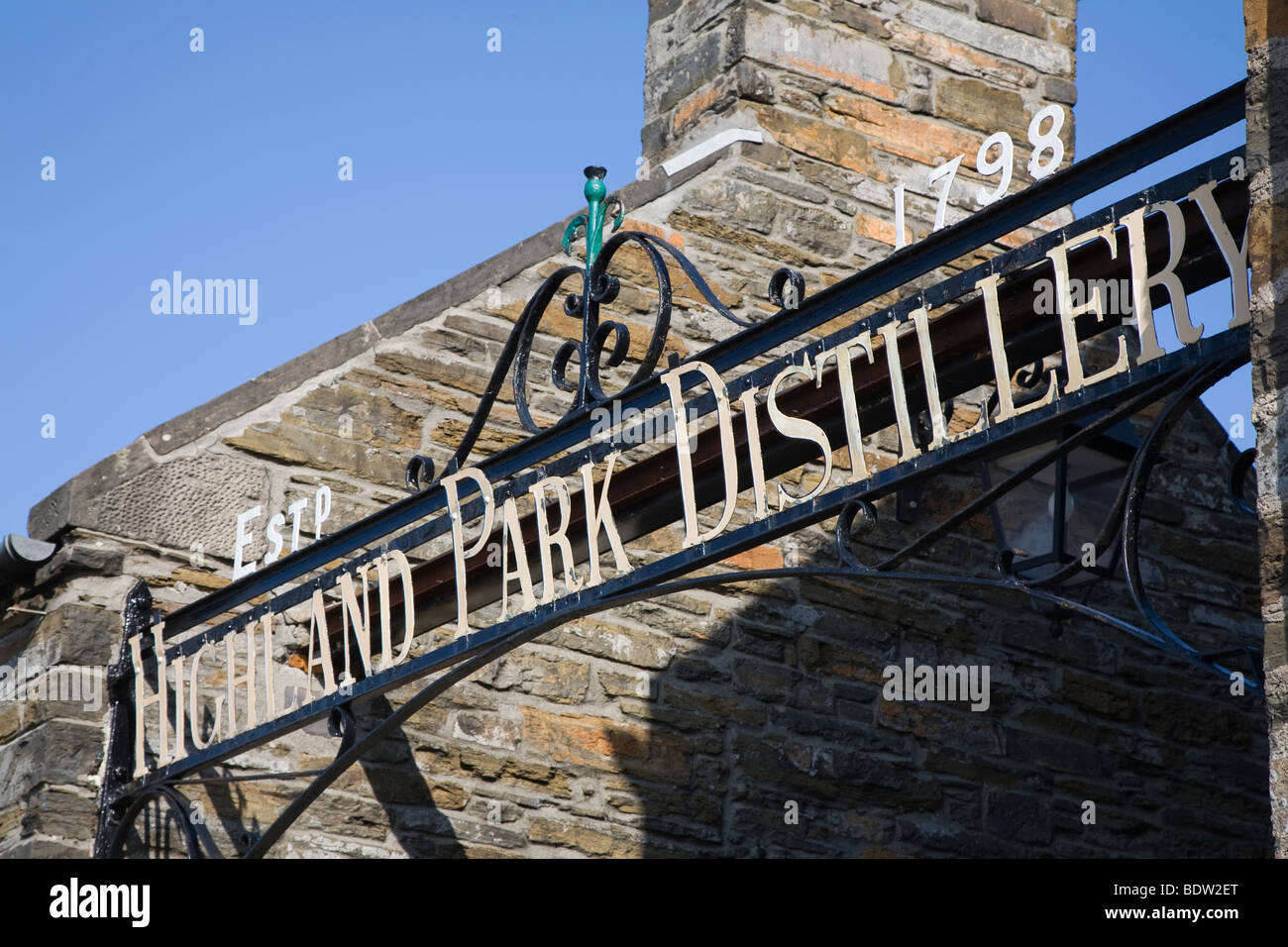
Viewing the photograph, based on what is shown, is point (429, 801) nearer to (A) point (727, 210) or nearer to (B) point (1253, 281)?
(A) point (727, 210)

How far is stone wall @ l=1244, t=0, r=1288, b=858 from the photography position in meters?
2.26

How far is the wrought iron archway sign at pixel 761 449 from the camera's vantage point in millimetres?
2959

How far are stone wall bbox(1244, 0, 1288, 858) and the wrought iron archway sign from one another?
1.06ft

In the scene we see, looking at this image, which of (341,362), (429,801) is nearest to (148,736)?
(429,801)

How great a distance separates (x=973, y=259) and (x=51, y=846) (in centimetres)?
415

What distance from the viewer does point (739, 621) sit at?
602 centimetres

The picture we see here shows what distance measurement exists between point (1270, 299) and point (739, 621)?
3.72 meters

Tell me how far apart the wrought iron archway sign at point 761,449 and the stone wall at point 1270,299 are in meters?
0.32
